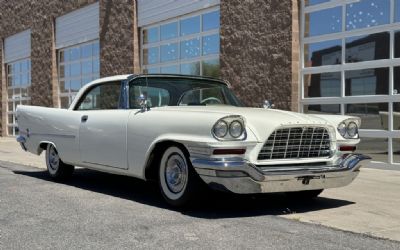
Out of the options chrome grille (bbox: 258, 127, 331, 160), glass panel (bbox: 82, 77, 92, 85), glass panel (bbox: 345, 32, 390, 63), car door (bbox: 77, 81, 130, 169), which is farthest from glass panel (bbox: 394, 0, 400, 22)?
glass panel (bbox: 82, 77, 92, 85)

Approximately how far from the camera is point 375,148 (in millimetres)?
9742

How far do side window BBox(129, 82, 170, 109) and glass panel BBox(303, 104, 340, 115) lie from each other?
4.71 meters

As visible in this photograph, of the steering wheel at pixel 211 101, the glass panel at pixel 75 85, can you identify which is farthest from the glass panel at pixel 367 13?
the glass panel at pixel 75 85

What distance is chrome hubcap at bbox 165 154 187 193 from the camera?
5.72m

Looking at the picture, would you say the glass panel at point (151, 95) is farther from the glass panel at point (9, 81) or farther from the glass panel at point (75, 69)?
the glass panel at point (9, 81)

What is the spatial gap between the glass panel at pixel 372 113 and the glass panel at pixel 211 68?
3815 mm

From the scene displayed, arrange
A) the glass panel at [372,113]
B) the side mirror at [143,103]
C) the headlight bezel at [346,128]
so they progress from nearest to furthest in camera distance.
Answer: the headlight bezel at [346,128] < the side mirror at [143,103] < the glass panel at [372,113]

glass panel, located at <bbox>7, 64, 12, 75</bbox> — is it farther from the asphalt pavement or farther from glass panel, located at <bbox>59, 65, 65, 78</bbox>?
the asphalt pavement


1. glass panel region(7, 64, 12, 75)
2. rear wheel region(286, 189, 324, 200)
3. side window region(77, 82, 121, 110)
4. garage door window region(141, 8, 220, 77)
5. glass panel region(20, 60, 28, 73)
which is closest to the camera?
rear wheel region(286, 189, 324, 200)

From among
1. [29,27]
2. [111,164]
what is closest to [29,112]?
[111,164]

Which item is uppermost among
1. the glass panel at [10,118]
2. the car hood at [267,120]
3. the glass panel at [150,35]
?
the glass panel at [150,35]

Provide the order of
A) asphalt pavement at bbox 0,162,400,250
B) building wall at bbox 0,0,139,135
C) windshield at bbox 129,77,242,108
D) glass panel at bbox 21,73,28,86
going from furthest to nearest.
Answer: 1. glass panel at bbox 21,73,28,86
2. building wall at bbox 0,0,139,135
3. windshield at bbox 129,77,242,108
4. asphalt pavement at bbox 0,162,400,250

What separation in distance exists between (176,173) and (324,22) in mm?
5985

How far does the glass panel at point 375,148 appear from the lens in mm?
9609
